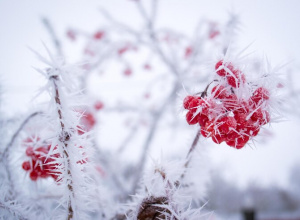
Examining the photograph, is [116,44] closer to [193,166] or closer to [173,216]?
[193,166]

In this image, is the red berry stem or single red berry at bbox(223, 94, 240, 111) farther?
single red berry at bbox(223, 94, 240, 111)

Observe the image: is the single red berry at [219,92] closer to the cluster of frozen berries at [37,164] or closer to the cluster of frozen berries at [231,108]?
the cluster of frozen berries at [231,108]

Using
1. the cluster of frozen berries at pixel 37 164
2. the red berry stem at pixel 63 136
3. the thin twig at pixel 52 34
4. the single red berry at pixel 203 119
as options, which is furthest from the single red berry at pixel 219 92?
the thin twig at pixel 52 34

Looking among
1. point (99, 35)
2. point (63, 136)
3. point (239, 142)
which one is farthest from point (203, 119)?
point (99, 35)

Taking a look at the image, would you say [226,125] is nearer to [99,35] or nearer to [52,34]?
[52,34]

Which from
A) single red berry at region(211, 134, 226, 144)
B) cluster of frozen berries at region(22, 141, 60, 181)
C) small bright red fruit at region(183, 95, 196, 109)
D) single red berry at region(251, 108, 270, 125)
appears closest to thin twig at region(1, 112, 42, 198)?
cluster of frozen berries at region(22, 141, 60, 181)

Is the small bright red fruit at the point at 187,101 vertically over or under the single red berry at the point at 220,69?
under

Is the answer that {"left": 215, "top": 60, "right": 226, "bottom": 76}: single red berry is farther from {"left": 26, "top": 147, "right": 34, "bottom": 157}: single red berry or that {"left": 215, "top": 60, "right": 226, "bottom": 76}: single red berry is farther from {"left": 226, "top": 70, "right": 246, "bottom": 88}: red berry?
{"left": 26, "top": 147, "right": 34, "bottom": 157}: single red berry

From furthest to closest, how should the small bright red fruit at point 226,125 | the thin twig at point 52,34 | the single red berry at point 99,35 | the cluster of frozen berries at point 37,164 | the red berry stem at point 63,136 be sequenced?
the single red berry at point 99,35 < the thin twig at point 52,34 < the cluster of frozen berries at point 37,164 < the small bright red fruit at point 226,125 < the red berry stem at point 63,136

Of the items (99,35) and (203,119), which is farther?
(99,35)
